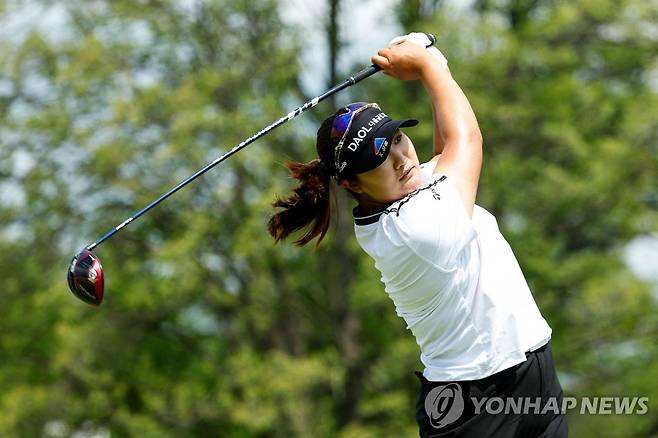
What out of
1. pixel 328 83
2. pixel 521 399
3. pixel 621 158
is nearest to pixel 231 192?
pixel 328 83

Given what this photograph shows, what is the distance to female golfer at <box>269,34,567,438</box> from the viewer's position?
11.5ft

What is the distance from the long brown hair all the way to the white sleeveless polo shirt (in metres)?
0.16

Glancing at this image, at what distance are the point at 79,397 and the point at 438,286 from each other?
48.6 ft

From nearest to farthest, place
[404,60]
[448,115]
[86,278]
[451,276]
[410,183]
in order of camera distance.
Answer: [451,276]
[410,183]
[448,115]
[404,60]
[86,278]

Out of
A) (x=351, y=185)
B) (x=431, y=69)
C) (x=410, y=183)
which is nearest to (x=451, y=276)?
(x=410, y=183)

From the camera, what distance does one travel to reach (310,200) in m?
3.81

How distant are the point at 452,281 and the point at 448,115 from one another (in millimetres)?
549

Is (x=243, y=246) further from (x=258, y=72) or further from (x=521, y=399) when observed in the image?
(x=521, y=399)

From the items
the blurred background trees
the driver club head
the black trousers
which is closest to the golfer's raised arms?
the black trousers

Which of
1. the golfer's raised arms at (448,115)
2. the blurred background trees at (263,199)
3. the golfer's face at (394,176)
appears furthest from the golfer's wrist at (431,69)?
the blurred background trees at (263,199)

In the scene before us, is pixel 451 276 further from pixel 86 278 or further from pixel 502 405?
pixel 86 278

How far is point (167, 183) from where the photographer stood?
637 inches

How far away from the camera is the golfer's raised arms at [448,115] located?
3617mm

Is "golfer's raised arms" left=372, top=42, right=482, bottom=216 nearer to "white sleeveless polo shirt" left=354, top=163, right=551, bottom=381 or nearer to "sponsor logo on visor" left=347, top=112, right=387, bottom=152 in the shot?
"white sleeveless polo shirt" left=354, top=163, right=551, bottom=381
